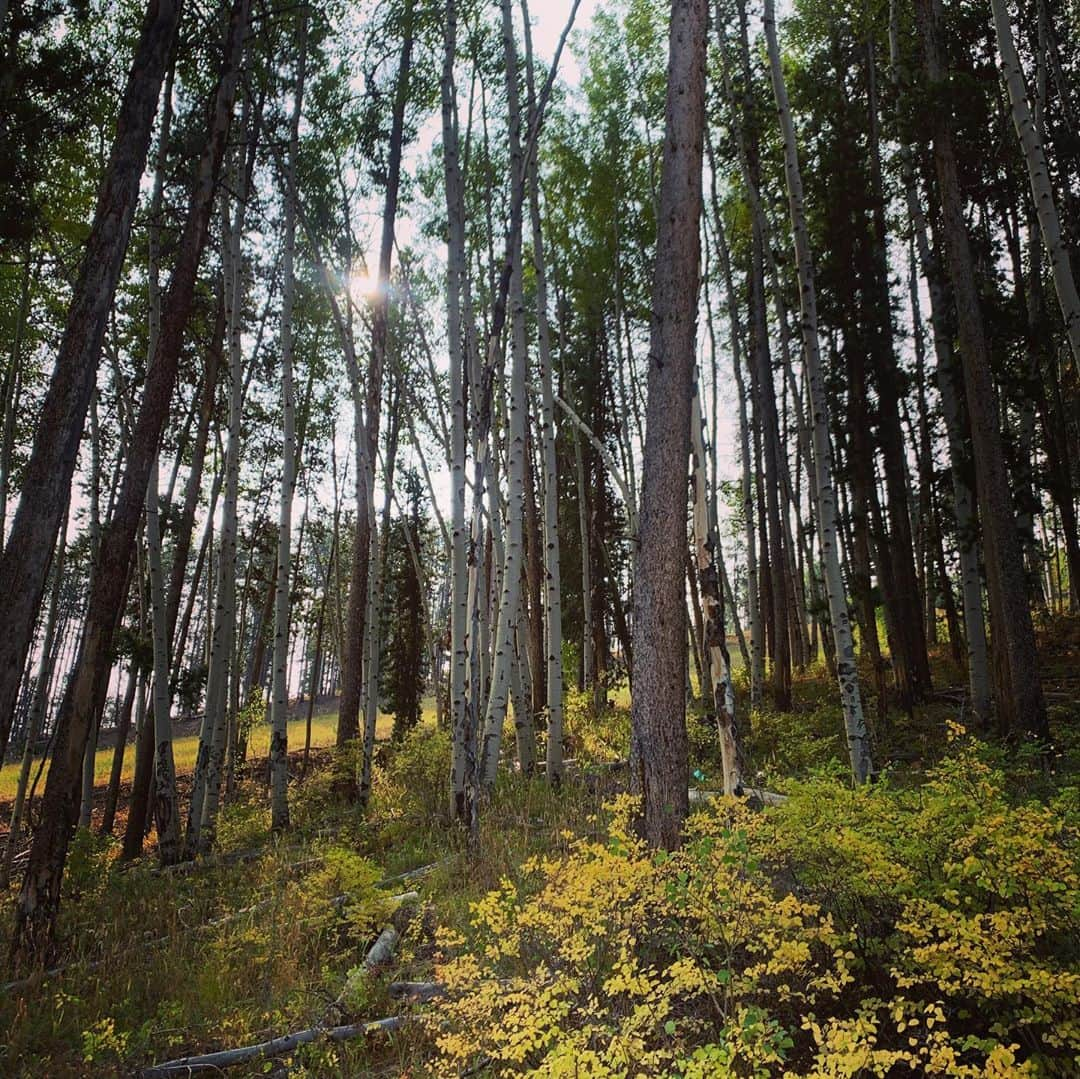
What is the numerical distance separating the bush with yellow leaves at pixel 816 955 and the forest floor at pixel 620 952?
0.7 inches

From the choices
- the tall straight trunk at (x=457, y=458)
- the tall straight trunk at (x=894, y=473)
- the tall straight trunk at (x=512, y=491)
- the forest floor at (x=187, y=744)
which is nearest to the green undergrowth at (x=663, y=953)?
the tall straight trunk at (x=457, y=458)

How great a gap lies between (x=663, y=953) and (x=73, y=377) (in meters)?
5.14

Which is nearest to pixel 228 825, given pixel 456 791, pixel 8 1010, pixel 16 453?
pixel 456 791

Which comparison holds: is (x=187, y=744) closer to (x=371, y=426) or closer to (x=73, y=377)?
(x=371, y=426)

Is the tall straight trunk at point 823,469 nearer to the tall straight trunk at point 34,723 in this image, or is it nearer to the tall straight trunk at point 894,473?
→ the tall straight trunk at point 894,473

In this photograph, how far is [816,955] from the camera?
3420mm

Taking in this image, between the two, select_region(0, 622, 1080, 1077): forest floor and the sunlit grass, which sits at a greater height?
select_region(0, 622, 1080, 1077): forest floor

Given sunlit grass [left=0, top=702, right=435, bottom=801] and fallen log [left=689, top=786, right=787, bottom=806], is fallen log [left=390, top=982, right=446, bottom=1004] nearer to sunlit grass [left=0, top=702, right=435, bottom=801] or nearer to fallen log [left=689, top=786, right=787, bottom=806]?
fallen log [left=689, top=786, right=787, bottom=806]

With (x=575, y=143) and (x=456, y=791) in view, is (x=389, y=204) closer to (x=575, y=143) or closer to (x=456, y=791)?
(x=575, y=143)

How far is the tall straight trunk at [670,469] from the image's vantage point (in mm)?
4312

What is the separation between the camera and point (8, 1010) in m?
4.24

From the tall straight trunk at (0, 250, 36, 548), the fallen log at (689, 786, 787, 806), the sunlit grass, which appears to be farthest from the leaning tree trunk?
the sunlit grass

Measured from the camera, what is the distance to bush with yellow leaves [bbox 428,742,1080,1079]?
7.93 feet

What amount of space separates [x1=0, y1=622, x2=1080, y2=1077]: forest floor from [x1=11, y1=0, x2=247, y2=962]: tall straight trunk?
559mm
